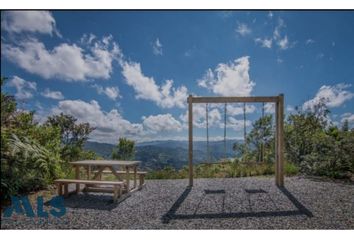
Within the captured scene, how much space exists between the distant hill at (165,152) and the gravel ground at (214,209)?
129 cm

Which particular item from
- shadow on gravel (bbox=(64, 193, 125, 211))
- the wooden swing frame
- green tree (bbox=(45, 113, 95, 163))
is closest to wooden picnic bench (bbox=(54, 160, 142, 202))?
shadow on gravel (bbox=(64, 193, 125, 211))

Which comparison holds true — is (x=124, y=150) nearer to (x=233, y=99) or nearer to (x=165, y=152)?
(x=165, y=152)

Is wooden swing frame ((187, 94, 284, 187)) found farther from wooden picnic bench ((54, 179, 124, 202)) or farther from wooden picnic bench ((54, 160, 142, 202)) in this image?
wooden picnic bench ((54, 179, 124, 202))

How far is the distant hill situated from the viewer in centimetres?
741

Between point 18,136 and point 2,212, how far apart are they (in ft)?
3.52

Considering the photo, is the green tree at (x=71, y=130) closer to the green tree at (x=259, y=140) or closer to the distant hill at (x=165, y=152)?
the distant hill at (x=165, y=152)

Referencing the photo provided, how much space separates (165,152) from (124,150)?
115 centimetres

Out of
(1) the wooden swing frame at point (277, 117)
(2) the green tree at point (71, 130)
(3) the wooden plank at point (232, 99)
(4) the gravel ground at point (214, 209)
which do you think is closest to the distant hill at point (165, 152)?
(2) the green tree at point (71, 130)

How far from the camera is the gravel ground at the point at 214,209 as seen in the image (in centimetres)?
397

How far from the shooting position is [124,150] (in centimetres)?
870

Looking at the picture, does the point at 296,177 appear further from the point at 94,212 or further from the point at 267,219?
the point at 94,212

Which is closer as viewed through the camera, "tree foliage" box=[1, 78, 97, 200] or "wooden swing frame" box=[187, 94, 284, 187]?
"tree foliage" box=[1, 78, 97, 200]

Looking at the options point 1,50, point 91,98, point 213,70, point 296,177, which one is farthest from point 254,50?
point 1,50

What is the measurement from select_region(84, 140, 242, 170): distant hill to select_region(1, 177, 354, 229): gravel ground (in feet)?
4.23
